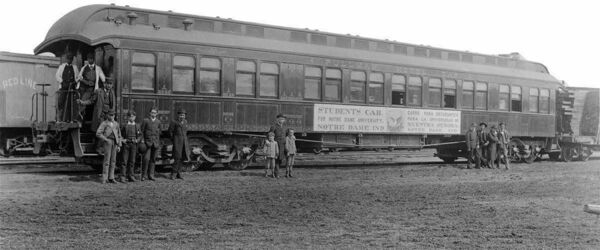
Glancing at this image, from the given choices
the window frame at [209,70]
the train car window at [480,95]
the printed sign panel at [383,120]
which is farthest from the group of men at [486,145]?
the window frame at [209,70]

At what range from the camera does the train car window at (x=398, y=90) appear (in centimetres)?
1841

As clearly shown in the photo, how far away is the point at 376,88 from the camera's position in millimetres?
17938

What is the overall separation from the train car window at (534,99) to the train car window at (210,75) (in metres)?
12.8

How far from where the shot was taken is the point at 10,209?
28.5ft

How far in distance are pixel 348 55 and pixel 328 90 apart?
1294mm

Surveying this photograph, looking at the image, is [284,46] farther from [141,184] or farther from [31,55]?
[31,55]

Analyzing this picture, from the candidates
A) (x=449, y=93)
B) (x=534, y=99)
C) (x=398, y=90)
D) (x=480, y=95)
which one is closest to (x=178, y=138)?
(x=398, y=90)

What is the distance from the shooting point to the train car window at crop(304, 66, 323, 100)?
53.9ft

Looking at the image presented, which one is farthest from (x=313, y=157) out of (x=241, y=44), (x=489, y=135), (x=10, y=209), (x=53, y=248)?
(x=53, y=248)

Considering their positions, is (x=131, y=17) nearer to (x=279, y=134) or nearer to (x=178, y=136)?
(x=178, y=136)

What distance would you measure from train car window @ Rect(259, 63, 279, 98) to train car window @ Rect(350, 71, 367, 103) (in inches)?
102

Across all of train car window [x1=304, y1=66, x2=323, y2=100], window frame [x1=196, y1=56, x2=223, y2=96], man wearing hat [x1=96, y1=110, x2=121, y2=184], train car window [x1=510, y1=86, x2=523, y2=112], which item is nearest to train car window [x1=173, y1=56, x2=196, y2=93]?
window frame [x1=196, y1=56, x2=223, y2=96]

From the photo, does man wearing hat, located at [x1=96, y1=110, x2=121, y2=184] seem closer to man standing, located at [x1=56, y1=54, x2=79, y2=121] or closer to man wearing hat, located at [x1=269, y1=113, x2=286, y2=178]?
man standing, located at [x1=56, y1=54, x2=79, y2=121]

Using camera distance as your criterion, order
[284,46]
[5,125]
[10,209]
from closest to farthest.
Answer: [10,209]
[284,46]
[5,125]
